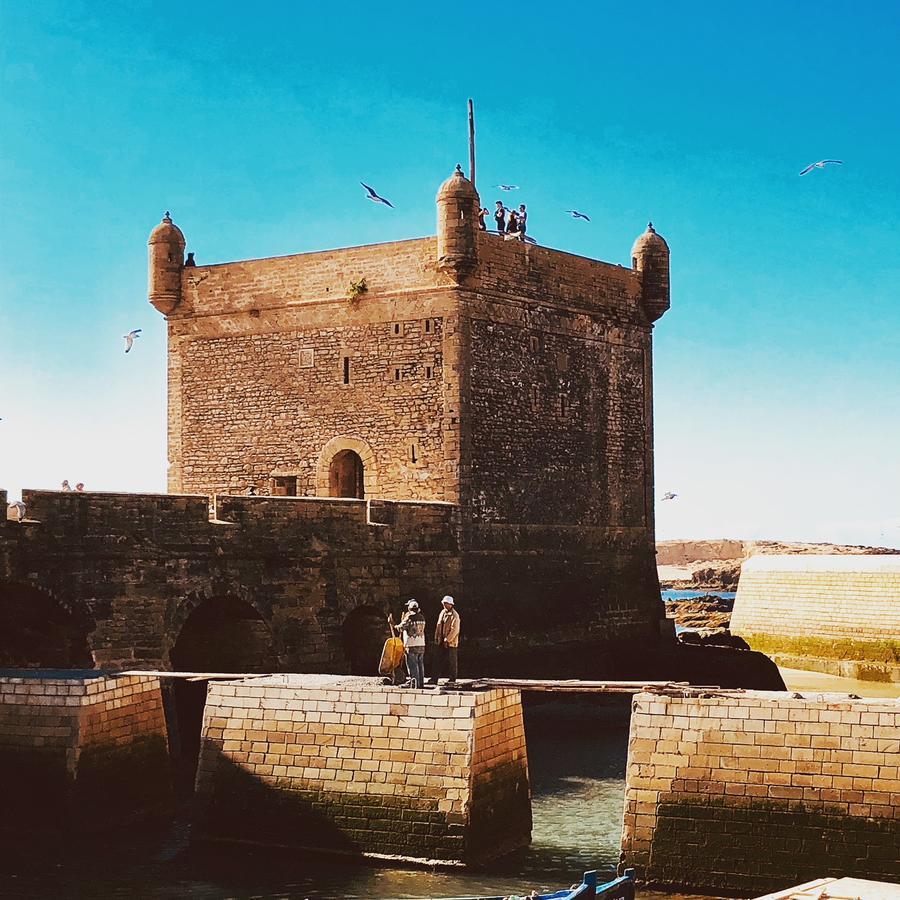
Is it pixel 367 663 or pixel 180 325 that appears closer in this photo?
pixel 367 663

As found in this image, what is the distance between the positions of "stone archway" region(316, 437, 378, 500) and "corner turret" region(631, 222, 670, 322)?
7.34 m

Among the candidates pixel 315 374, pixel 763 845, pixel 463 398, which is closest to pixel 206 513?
pixel 463 398

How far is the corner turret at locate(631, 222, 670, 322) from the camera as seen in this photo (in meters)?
30.2

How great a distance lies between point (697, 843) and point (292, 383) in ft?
50.6

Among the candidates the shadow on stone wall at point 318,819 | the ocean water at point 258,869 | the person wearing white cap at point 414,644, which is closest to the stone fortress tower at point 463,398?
the ocean water at point 258,869

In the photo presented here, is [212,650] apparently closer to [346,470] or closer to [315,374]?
[346,470]

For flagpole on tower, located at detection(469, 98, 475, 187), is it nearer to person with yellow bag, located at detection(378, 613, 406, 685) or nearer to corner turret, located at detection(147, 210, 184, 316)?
corner turret, located at detection(147, 210, 184, 316)

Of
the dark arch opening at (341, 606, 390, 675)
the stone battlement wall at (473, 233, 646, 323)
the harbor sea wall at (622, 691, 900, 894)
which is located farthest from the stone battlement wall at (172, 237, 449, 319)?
the harbor sea wall at (622, 691, 900, 894)

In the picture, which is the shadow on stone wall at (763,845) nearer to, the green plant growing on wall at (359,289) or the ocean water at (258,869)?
the ocean water at (258,869)

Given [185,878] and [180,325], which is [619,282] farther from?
[185,878]

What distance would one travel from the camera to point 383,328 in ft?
86.4

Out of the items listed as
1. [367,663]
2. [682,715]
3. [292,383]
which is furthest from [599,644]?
[682,715]

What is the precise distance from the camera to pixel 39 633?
19797 millimetres

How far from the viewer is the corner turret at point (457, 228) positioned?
2536cm
